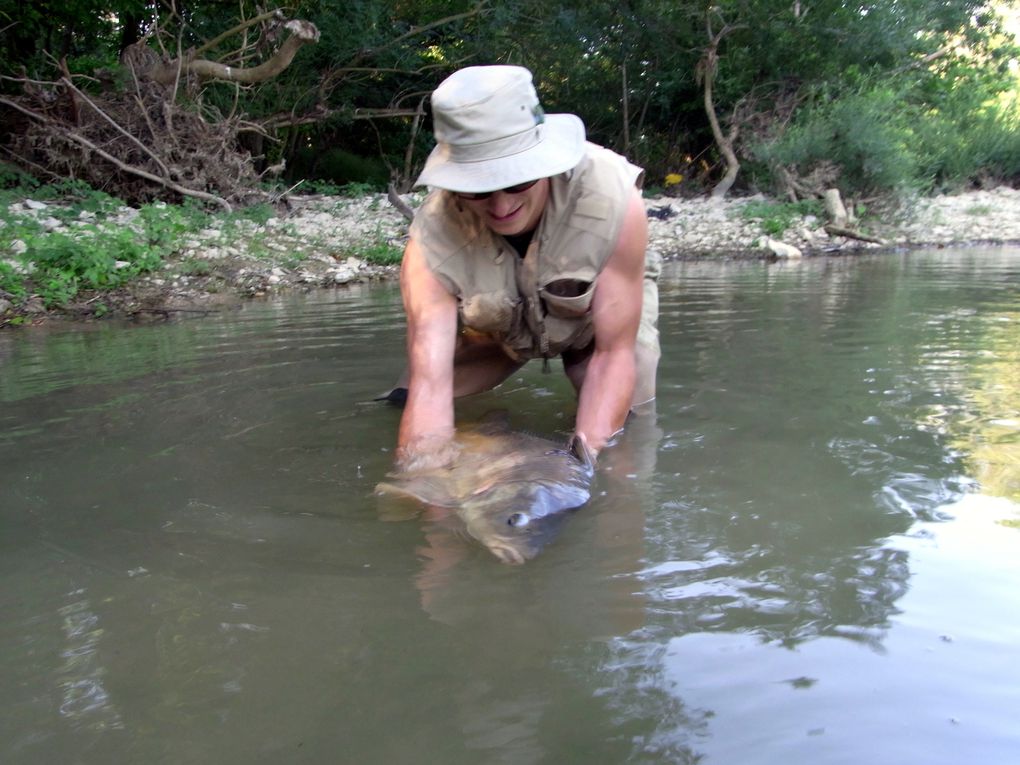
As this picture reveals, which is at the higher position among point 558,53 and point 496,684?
point 558,53

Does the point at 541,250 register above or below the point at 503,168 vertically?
below

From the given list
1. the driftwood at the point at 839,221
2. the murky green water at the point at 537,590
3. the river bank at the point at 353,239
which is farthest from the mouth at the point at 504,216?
the driftwood at the point at 839,221

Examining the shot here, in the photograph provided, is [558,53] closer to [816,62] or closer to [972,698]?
[816,62]

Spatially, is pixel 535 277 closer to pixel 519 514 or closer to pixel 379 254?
pixel 519 514

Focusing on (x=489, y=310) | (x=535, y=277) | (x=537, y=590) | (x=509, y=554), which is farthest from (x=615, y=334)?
(x=537, y=590)

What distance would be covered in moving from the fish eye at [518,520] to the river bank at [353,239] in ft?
18.3

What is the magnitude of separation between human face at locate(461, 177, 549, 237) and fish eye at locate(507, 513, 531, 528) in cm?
103

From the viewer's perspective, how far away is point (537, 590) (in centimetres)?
210

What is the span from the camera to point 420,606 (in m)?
2.04

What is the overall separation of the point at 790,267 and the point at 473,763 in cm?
925

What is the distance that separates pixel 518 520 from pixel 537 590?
264mm

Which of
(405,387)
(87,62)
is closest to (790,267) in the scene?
(405,387)

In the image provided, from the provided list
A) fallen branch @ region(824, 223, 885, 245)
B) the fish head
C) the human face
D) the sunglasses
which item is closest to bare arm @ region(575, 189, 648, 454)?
the human face

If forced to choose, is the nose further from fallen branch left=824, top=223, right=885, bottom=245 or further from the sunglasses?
fallen branch left=824, top=223, right=885, bottom=245
